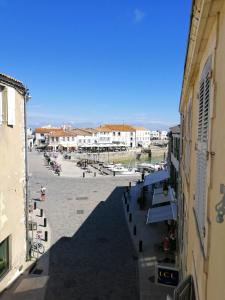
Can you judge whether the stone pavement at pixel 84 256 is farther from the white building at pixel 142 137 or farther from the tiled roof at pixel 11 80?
the white building at pixel 142 137

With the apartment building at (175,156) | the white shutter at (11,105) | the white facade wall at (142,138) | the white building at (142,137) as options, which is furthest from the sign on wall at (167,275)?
the white facade wall at (142,138)

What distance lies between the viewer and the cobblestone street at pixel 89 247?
13703 mm

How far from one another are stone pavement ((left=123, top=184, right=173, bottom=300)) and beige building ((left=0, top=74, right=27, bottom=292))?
5.67 m

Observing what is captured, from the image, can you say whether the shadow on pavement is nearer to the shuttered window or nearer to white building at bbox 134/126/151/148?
the shuttered window

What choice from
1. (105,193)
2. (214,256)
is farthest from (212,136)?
(105,193)

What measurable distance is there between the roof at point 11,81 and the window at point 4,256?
6.50m

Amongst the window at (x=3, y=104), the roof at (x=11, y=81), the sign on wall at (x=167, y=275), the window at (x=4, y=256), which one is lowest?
the window at (x=4, y=256)

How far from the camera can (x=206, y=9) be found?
11.0ft

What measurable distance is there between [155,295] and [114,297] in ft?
5.41

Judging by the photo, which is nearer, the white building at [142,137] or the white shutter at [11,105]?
the white shutter at [11,105]

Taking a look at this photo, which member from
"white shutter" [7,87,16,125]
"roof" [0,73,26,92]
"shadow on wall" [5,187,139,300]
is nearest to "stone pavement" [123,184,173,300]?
"shadow on wall" [5,187,139,300]

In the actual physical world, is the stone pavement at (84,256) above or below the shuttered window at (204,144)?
below

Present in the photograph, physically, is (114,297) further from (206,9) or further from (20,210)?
(206,9)

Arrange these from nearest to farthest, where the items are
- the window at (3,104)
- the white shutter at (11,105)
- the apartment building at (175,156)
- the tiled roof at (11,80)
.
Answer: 1. the tiled roof at (11,80)
2. the window at (3,104)
3. the white shutter at (11,105)
4. the apartment building at (175,156)
